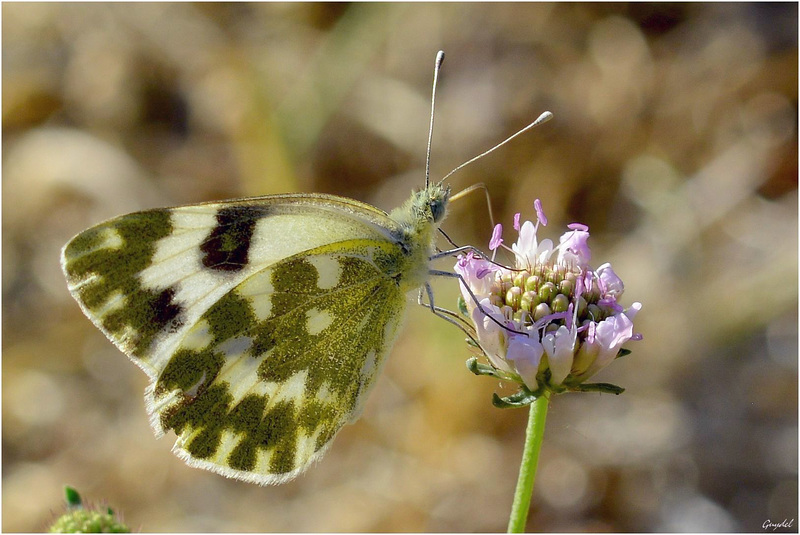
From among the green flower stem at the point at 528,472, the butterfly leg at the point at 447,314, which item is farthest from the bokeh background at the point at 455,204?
the green flower stem at the point at 528,472

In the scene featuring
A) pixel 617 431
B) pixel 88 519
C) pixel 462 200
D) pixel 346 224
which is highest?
pixel 462 200

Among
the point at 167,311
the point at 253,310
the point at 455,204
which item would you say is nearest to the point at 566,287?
the point at 253,310

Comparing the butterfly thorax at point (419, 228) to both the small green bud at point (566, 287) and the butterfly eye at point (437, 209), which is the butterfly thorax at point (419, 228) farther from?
the small green bud at point (566, 287)

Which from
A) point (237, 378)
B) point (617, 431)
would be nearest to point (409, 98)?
point (617, 431)

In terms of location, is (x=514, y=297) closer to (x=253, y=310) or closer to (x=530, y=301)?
(x=530, y=301)

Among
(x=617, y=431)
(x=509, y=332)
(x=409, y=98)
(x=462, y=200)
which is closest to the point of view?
(x=509, y=332)

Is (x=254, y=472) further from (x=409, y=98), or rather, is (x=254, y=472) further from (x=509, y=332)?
(x=409, y=98)
